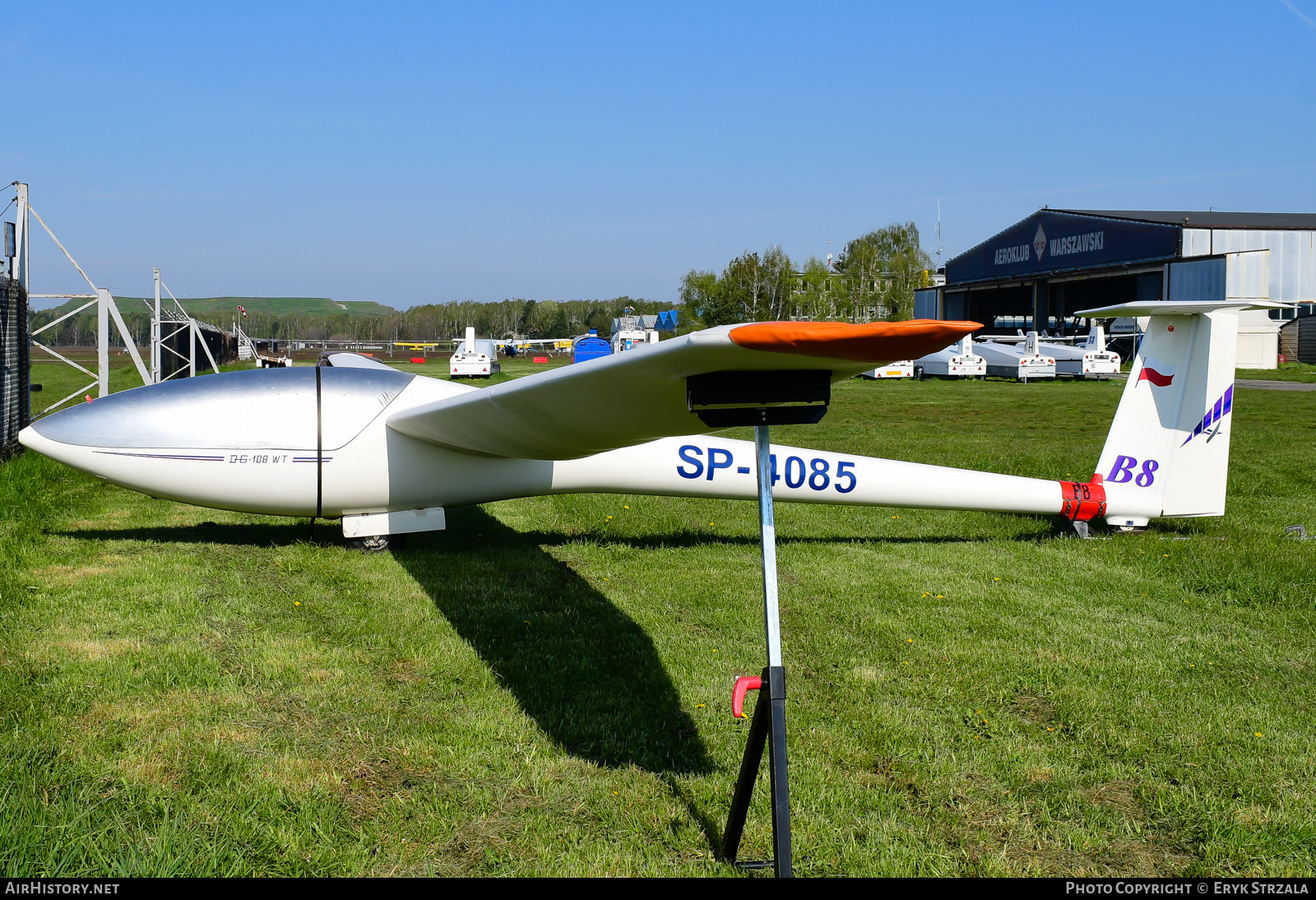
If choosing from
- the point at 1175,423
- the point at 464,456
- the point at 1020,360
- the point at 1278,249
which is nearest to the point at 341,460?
the point at 464,456

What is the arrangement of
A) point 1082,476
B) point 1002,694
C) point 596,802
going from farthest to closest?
point 1082,476, point 1002,694, point 596,802

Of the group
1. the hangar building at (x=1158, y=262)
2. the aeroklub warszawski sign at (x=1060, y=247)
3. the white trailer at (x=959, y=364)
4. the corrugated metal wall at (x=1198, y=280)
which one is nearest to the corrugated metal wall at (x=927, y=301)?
the aeroklub warszawski sign at (x=1060, y=247)

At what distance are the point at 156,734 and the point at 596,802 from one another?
74.2 inches

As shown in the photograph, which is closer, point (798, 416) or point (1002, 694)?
point (798, 416)

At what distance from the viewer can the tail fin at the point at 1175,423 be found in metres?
6.95

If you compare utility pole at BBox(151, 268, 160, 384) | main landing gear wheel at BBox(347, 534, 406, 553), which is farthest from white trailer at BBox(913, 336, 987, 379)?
main landing gear wheel at BBox(347, 534, 406, 553)

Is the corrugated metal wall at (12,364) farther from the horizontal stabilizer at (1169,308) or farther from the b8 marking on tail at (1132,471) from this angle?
the b8 marking on tail at (1132,471)

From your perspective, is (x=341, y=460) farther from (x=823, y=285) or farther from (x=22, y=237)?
(x=823, y=285)

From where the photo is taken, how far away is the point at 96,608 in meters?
5.38

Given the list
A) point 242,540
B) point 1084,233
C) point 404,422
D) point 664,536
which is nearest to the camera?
point 404,422

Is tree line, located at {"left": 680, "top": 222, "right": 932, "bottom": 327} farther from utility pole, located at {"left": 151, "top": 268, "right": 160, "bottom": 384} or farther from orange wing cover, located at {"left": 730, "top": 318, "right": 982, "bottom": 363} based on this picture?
orange wing cover, located at {"left": 730, "top": 318, "right": 982, "bottom": 363}

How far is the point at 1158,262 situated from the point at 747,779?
5077cm
